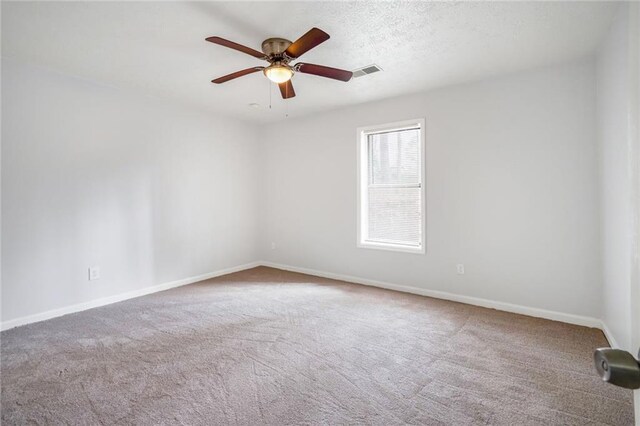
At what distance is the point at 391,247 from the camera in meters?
4.21

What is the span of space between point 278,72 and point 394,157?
7.33ft

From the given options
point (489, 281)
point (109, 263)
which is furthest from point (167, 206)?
point (489, 281)

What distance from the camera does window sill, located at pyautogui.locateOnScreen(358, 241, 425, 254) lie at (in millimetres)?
3993

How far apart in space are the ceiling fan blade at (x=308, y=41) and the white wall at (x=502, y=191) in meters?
2.16

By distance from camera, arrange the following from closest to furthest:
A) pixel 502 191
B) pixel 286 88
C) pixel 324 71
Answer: pixel 324 71 → pixel 286 88 → pixel 502 191

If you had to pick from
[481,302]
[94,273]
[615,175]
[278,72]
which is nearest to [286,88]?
[278,72]

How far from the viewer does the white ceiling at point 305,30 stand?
220cm

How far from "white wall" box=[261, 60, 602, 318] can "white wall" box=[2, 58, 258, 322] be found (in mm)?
2000

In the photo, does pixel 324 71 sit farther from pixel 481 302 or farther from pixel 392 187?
pixel 481 302

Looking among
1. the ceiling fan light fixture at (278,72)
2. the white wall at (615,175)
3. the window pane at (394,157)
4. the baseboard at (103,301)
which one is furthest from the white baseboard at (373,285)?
the ceiling fan light fixture at (278,72)

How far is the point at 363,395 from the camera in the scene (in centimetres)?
198

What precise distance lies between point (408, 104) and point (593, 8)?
6.43ft

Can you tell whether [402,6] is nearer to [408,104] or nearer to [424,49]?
[424,49]

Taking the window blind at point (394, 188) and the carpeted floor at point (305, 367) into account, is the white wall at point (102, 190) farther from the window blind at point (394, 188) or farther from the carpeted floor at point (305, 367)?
the window blind at point (394, 188)
